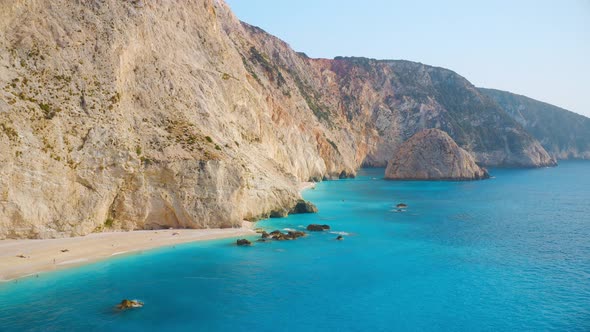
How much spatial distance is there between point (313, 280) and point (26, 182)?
2670 cm

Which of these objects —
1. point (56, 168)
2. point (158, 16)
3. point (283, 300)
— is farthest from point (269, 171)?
point (283, 300)

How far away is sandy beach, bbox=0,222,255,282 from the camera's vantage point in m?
39.8

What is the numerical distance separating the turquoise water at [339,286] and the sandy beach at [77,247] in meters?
1.37

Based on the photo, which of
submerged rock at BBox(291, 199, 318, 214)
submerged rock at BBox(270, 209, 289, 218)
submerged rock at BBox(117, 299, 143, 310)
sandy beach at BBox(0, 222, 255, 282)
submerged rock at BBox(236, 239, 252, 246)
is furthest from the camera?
submerged rock at BBox(291, 199, 318, 214)

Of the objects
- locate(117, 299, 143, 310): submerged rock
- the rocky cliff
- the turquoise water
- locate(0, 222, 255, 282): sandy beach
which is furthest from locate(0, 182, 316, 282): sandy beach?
locate(117, 299, 143, 310): submerged rock

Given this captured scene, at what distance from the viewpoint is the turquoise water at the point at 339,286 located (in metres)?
31.9

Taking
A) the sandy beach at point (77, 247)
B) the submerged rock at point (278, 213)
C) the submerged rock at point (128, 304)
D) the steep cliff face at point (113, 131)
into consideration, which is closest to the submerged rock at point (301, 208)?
the steep cliff face at point (113, 131)

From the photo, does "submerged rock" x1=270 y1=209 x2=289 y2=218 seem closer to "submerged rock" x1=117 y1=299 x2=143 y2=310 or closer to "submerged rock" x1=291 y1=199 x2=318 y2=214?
"submerged rock" x1=291 y1=199 x2=318 y2=214

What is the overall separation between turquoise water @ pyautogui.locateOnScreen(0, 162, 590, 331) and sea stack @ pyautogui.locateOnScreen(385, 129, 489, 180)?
7708 centimetres

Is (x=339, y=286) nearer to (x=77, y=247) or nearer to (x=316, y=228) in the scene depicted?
(x=316, y=228)

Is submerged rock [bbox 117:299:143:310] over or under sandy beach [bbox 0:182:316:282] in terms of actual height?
under

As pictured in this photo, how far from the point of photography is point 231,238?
54781 mm

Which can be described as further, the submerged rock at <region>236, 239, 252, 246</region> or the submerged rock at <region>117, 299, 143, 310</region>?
the submerged rock at <region>236, 239, 252, 246</region>

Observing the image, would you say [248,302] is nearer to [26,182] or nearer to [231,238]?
[231,238]
